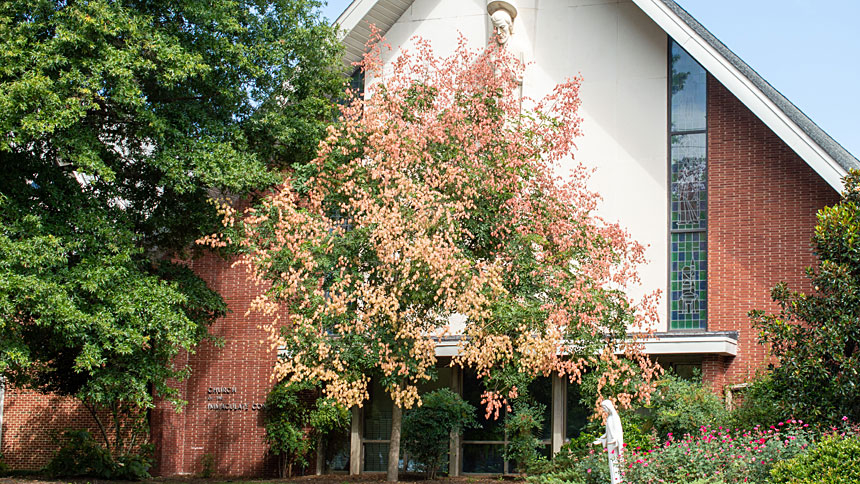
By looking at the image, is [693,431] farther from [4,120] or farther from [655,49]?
[4,120]

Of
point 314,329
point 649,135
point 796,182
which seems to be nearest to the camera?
point 314,329

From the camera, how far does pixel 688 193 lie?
64.6 ft

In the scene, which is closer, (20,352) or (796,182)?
(20,352)

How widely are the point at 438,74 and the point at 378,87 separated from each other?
125cm

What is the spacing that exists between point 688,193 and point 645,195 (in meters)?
0.90

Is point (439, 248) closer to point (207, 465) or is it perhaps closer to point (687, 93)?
point (687, 93)

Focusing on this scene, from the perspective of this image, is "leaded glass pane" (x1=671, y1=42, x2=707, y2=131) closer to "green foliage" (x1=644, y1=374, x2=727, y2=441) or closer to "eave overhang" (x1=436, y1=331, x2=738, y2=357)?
"eave overhang" (x1=436, y1=331, x2=738, y2=357)

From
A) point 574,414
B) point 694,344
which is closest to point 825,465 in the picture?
point 694,344

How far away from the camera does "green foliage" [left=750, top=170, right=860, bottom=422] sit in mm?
13250

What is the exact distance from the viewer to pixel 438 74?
15.6 m

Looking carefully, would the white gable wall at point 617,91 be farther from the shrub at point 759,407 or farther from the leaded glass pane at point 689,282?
the shrub at point 759,407

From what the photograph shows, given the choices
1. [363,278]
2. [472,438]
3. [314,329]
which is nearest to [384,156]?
[363,278]

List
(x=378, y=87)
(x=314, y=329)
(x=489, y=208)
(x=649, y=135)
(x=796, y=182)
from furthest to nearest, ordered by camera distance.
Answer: (x=649, y=135), (x=796, y=182), (x=378, y=87), (x=489, y=208), (x=314, y=329)

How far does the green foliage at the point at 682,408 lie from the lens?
55.1 ft
